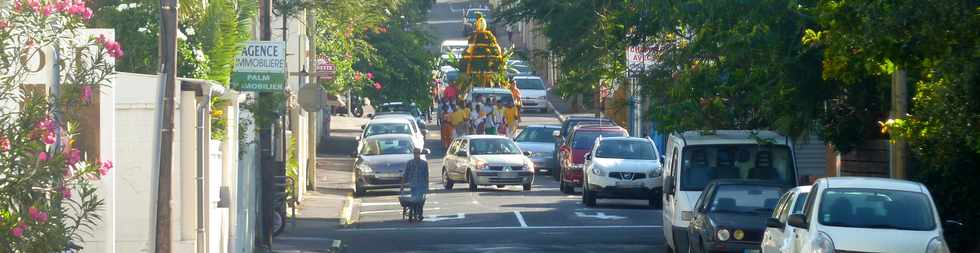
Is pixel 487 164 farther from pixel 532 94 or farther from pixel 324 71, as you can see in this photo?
pixel 532 94

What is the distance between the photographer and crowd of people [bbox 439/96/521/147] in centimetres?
4938

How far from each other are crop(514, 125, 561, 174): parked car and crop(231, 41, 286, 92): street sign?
20.3m

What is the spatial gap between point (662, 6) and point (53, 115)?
45.4ft

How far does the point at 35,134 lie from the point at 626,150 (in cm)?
2302

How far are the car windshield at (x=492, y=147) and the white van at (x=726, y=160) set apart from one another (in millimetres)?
13975

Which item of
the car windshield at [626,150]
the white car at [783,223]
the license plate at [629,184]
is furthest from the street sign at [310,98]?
the white car at [783,223]

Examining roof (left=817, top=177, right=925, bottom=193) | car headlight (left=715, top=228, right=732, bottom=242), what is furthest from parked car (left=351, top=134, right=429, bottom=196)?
roof (left=817, top=177, right=925, bottom=193)

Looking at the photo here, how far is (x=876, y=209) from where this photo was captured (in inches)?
547

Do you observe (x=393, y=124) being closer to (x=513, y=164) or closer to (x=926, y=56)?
(x=513, y=164)

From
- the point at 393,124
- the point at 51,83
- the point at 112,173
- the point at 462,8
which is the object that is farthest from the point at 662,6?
the point at 462,8

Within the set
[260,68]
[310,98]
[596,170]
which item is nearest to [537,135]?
[596,170]

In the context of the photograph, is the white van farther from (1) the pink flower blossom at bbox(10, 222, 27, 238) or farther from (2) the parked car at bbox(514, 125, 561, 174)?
(2) the parked car at bbox(514, 125, 561, 174)

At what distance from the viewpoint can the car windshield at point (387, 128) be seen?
41.7 meters

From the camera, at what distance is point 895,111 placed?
15992 millimetres
